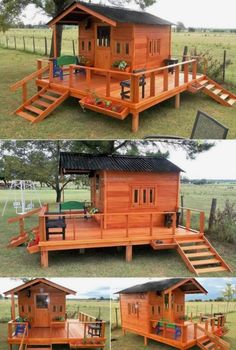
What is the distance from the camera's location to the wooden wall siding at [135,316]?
6309 mm

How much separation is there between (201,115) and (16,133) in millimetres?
3185

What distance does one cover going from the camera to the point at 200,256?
20.0 feet

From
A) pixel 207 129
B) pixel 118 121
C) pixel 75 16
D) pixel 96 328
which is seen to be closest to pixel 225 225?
pixel 207 129

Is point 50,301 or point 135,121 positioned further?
point 50,301

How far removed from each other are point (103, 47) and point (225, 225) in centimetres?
443

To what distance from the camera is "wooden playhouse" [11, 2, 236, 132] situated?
682 cm

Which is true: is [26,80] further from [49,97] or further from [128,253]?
[128,253]

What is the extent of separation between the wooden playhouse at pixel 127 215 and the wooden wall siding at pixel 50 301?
3.64ft

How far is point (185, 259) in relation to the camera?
19.5ft

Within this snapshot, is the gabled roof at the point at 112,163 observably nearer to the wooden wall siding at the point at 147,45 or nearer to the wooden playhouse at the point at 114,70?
the wooden playhouse at the point at 114,70

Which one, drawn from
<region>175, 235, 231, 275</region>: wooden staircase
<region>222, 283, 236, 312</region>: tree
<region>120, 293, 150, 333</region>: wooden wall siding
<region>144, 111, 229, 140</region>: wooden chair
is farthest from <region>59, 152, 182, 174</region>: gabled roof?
<region>120, 293, 150, 333</region>: wooden wall siding

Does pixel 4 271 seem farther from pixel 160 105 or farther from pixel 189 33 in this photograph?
pixel 189 33

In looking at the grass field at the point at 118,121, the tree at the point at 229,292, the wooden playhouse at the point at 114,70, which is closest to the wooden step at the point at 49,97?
the wooden playhouse at the point at 114,70

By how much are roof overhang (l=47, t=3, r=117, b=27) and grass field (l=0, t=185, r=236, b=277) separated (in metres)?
3.21
